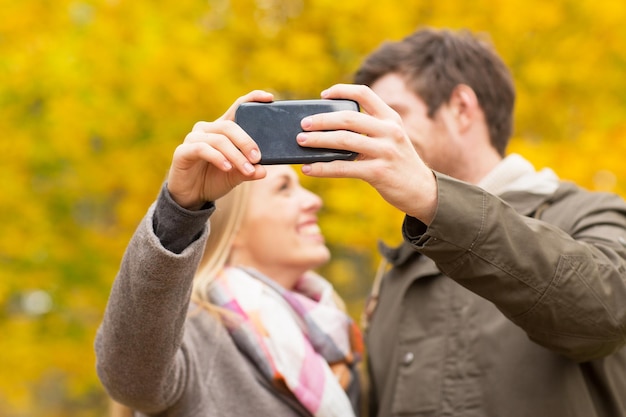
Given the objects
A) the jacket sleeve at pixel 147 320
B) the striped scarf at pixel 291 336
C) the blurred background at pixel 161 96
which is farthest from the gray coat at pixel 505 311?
the blurred background at pixel 161 96

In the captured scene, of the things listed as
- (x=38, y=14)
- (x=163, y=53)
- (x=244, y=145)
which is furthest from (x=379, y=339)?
(x=38, y=14)

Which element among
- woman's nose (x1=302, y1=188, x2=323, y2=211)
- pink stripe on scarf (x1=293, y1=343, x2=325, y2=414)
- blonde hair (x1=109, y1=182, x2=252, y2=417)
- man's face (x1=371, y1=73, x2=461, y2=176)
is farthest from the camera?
woman's nose (x1=302, y1=188, x2=323, y2=211)

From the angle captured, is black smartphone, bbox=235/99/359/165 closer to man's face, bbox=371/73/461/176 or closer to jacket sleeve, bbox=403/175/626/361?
jacket sleeve, bbox=403/175/626/361

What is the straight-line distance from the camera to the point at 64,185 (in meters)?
5.82

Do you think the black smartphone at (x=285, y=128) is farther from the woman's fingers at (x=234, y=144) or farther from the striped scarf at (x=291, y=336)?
the striped scarf at (x=291, y=336)

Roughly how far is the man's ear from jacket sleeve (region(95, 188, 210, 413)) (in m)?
1.39

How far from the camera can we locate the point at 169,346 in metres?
1.98

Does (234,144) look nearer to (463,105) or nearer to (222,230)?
(222,230)

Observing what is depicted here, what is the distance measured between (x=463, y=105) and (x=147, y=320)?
1.59 meters

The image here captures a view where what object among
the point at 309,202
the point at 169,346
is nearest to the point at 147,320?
the point at 169,346

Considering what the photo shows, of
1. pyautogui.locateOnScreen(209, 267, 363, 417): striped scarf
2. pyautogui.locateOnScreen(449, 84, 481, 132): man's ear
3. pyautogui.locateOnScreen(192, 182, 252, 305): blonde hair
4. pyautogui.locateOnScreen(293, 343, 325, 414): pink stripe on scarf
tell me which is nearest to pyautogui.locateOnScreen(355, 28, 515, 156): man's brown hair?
pyautogui.locateOnScreen(449, 84, 481, 132): man's ear

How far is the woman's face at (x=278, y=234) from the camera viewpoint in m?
2.91

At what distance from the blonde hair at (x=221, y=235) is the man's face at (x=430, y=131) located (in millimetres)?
644

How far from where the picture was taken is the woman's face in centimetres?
291
